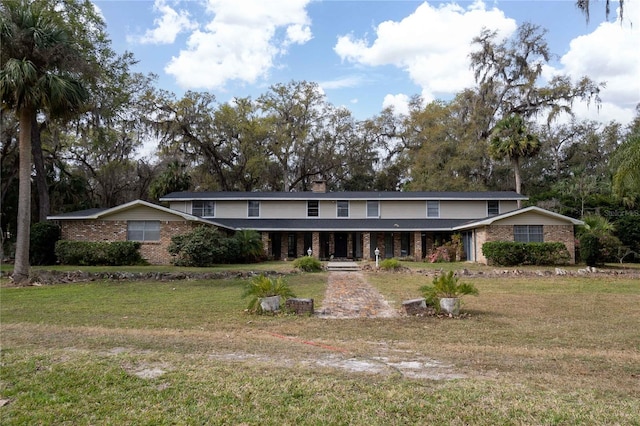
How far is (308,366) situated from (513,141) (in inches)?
1098

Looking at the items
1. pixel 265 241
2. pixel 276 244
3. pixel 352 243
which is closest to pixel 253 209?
pixel 276 244

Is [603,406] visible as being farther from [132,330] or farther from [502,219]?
[502,219]

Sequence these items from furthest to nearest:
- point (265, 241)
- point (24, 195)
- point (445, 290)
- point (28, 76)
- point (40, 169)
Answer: point (265, 241) < point (40, 169) < point (24, 195) < point (28, 76) < point (445, 290)

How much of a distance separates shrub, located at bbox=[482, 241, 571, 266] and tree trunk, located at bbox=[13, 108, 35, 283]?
2021 cm

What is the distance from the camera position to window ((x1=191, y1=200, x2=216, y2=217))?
29891 mm

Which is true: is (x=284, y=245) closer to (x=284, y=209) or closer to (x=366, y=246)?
(x=284, y=209)

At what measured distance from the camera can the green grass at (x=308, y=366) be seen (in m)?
3.83

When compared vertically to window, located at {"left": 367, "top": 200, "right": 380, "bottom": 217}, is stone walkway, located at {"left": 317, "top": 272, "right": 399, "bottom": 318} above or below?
below

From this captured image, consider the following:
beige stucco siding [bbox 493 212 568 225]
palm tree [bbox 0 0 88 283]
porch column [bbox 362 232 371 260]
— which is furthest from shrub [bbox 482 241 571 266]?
palm tree [bbox 0 0 88 283]

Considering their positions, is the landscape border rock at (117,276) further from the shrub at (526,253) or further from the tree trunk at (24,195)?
the shrub at (526,253)

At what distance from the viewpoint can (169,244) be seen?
75.8ft

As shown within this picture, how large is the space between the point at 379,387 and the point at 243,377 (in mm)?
1453

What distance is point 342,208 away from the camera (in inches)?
1193

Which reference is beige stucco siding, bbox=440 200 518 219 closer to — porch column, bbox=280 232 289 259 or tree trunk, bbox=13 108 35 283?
porch column, bbox=280 232 289 259
